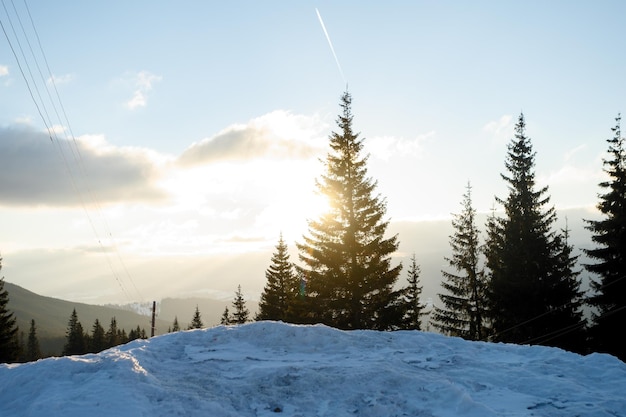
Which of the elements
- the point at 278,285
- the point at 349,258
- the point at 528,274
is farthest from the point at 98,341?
the point at 528,274

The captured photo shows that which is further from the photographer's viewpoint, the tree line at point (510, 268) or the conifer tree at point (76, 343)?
the conifer tree at point (76, 343)

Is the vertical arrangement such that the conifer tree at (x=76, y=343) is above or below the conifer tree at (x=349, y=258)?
below

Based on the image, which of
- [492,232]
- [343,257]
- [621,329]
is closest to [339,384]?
[343,257]

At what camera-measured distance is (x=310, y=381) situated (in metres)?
8.98

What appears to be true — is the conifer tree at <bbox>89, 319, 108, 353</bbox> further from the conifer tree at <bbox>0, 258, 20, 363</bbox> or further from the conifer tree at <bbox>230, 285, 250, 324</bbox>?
the conifer tree at <bbox>230, 285, 250, 324</bbox>

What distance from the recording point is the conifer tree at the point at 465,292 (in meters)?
Result: 30.2

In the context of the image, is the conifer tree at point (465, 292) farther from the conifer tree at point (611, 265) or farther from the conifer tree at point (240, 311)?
the conifer tree at point (240, 311)

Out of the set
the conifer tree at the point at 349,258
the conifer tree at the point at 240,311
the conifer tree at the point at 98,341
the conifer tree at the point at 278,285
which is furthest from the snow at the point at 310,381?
the conifer tree at the point at 98,341

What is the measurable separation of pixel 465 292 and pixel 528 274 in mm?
6077

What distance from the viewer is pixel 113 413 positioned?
22.5 ft

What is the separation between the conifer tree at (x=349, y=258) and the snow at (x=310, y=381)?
41.7 feet

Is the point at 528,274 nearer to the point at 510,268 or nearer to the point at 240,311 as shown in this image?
the point at 510,268

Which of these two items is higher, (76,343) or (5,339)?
(5,339)

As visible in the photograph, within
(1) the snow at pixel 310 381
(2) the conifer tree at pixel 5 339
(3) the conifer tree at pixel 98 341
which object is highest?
(1) the snow at pixel 310 381
